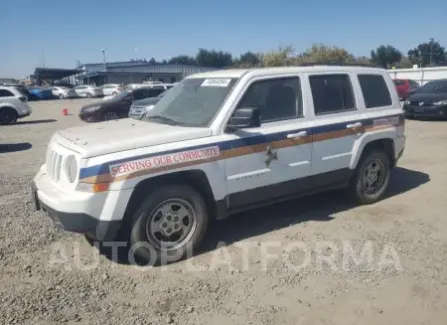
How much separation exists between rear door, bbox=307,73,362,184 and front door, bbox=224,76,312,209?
0.61 feet

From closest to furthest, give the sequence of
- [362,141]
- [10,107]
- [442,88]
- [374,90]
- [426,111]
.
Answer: [362,141]
[374,90]
[426,111]
[442,88]
[10,107]

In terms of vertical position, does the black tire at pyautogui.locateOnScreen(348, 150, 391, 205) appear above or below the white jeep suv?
below

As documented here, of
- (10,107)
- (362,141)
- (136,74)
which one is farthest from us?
(136,74)

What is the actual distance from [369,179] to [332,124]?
122cm

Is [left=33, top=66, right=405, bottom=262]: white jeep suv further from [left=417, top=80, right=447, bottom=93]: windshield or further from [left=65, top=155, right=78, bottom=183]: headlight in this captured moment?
[left=417, top=80, right=447, bottom=93]: windshield

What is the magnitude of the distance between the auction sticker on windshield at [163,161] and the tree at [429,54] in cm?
9871

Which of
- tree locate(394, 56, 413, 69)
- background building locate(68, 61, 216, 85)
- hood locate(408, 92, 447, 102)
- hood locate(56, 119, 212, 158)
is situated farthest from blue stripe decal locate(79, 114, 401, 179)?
tree locate(394, 56, 413, 69)

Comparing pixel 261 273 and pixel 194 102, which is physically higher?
pixel 194 102

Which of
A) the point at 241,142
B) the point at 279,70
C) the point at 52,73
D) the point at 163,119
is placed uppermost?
the point at 52,73

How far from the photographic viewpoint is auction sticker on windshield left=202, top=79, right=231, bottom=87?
4.81 metres

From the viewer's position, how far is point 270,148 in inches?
185

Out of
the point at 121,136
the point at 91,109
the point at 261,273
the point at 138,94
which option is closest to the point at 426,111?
the point at 138,94

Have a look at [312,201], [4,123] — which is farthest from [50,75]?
[312,201]

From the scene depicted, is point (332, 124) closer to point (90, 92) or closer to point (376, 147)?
point (376, 147)
